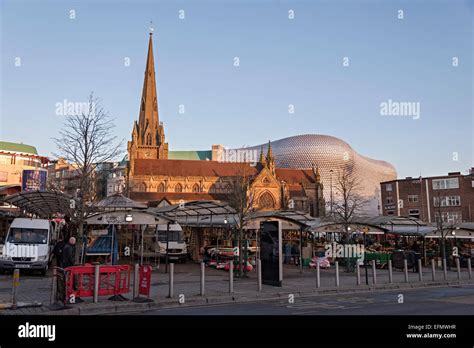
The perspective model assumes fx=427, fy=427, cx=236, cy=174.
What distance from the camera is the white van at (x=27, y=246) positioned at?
21.1 metres

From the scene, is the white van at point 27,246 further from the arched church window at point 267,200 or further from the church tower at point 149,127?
the church tower at point 149,127

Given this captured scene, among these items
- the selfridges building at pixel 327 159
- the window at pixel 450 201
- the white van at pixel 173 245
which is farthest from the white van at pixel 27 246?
the selfridges building at pixel 327 159

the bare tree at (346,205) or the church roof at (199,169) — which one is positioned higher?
the church roof at (199,169)

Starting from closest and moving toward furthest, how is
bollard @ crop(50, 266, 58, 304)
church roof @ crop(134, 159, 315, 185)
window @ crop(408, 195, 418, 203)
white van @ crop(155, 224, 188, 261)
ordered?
bollard @ crop(50, 266, 58, 304)
white van @ crop(155, 224, 188, 261)
window @ crop(408, 195, 418, 203)
church roof @ crop(134, 159, 315, 185)

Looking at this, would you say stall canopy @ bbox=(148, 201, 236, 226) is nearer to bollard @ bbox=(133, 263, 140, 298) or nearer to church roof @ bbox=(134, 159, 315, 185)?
bollard @ bbox=(133, 263, 140, 298)

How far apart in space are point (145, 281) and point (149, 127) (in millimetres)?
90850

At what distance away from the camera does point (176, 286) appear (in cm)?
1722

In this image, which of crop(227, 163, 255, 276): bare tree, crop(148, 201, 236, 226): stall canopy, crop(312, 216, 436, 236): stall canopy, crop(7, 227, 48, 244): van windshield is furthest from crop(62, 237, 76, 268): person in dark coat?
crop(312, 216, 436, 236): stall canopy

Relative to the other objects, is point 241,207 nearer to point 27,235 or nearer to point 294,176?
point 27,235

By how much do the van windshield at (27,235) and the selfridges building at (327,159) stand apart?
13601 cm

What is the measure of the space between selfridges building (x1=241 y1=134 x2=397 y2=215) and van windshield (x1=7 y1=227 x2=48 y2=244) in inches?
5355

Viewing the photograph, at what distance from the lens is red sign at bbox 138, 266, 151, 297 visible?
43.4ft
